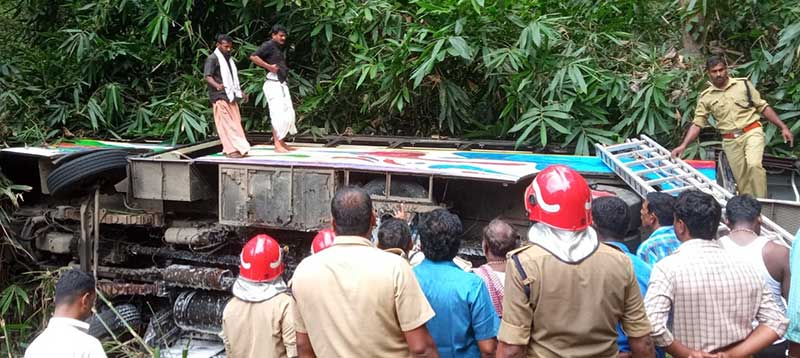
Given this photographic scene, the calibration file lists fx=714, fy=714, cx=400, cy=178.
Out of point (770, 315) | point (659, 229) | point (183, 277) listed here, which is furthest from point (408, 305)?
point (183, 277)

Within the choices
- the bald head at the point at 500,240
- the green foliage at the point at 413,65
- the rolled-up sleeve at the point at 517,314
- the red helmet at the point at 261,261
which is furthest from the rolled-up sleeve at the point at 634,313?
the green foliage at the point at 413,65

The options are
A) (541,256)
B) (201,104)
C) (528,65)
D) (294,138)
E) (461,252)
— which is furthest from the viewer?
(201,104)

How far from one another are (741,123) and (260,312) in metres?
4.76

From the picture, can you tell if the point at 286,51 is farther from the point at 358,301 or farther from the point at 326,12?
the point at 358,301

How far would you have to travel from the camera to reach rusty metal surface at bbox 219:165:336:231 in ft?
21.6

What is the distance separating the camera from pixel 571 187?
2715mm

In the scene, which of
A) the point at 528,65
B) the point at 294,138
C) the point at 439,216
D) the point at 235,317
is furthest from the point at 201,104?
the point at 439,216

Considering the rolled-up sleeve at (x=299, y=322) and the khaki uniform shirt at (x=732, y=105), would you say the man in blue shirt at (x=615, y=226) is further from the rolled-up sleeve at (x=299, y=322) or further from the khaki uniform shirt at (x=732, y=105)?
the khaki uniform shirt at (x=732, y=105)

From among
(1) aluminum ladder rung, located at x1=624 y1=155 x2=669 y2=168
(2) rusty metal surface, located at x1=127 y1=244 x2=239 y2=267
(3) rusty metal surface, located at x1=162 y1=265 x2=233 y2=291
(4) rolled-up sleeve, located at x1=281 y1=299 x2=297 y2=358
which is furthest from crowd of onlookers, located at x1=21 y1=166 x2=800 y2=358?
(2) rusty metal surface, located at x1=127 y1=244 x2=239 y2=267

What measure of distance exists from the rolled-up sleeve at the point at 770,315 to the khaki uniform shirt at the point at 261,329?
7.25 ft

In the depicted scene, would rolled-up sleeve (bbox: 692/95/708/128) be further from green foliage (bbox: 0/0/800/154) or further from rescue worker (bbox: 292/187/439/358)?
rescue worker (bbox: 292/187/439/358)

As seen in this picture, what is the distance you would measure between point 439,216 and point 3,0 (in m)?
11.4

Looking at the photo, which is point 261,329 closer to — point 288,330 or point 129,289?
point 288,330

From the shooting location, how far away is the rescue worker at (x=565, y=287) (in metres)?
2.67
